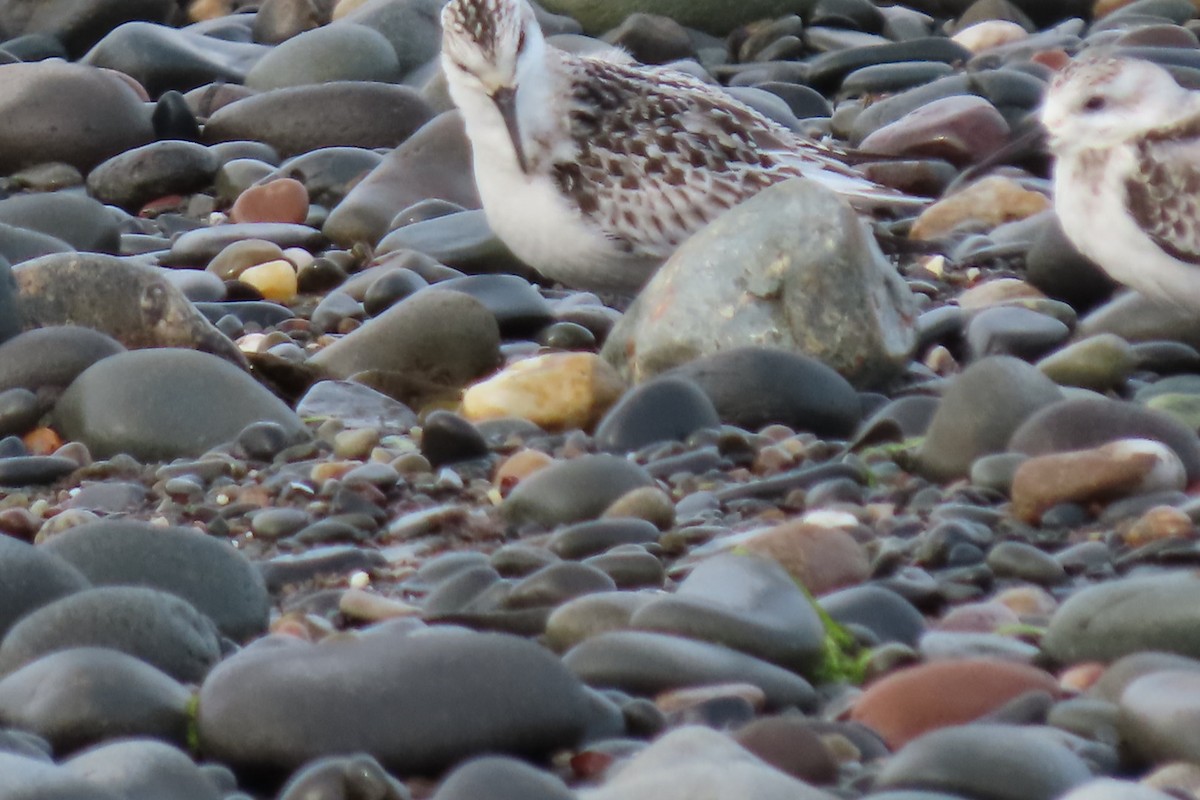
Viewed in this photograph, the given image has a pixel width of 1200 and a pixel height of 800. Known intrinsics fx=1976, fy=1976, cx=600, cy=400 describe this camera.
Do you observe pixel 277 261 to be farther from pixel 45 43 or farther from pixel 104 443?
pixel 45 43

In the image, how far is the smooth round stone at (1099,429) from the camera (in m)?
4.40

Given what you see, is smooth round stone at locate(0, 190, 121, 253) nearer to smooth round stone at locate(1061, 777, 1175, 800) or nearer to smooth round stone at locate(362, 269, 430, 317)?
smooth round stone at locate(362, 269, 430, 317)

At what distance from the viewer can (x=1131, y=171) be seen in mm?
5637

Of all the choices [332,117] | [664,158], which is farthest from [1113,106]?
[332,117]

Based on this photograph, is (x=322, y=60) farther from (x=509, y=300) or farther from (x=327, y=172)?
(x=509, y=300)

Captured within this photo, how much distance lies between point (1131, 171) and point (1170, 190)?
132 millimetres

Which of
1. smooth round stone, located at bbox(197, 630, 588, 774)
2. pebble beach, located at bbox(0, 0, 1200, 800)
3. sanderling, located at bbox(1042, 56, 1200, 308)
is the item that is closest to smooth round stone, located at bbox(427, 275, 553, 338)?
pebble beach, located at bbox(0, 0, 1200, 800)

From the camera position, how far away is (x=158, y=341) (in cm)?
596

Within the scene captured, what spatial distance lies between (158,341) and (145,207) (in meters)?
2.89

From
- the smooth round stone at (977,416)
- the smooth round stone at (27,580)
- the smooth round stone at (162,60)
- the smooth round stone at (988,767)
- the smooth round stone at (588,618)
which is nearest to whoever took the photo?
the smooth round stone at (988,767)

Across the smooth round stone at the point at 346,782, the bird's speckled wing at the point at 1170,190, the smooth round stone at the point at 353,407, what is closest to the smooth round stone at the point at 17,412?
the smooth round stone at the point at 353,407

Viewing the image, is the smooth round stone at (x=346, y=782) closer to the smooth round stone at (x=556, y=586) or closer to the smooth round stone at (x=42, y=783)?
the smooth round stone at (x=42, y=783)

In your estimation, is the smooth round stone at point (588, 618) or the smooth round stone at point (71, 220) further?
the smooth round stone at point (71, 220)

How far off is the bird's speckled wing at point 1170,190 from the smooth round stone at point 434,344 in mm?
1902
